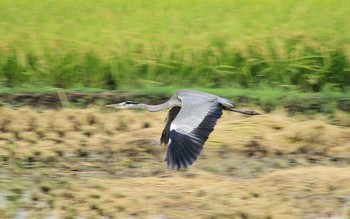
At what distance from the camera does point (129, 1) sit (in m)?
7.69

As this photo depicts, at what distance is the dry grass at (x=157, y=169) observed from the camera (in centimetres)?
414

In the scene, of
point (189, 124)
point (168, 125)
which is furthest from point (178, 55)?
point (189, 124)

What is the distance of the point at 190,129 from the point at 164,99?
72.2 inches

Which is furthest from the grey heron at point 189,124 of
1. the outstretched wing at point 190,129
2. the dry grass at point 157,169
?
the dry grass at point 157,169

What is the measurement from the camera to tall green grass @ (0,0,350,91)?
6480 millimetres

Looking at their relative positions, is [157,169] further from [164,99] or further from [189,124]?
[164,99]

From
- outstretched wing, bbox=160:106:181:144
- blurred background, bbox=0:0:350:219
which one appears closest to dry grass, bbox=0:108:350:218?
blurred background, bbox=0:0:350:219

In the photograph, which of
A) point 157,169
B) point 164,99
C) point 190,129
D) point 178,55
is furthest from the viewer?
point 178,55

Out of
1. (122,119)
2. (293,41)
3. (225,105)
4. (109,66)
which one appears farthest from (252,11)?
(225,105)

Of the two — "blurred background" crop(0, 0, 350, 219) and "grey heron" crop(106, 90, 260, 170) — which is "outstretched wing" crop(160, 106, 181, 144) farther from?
"blurred background" crop(0, 0, 350, 219)

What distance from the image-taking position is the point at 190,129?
14.0 ft

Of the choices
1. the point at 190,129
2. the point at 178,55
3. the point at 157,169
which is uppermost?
the point at 178,55

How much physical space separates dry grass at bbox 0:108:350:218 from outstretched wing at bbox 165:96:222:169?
24cm

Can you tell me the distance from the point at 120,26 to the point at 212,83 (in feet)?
3.04
